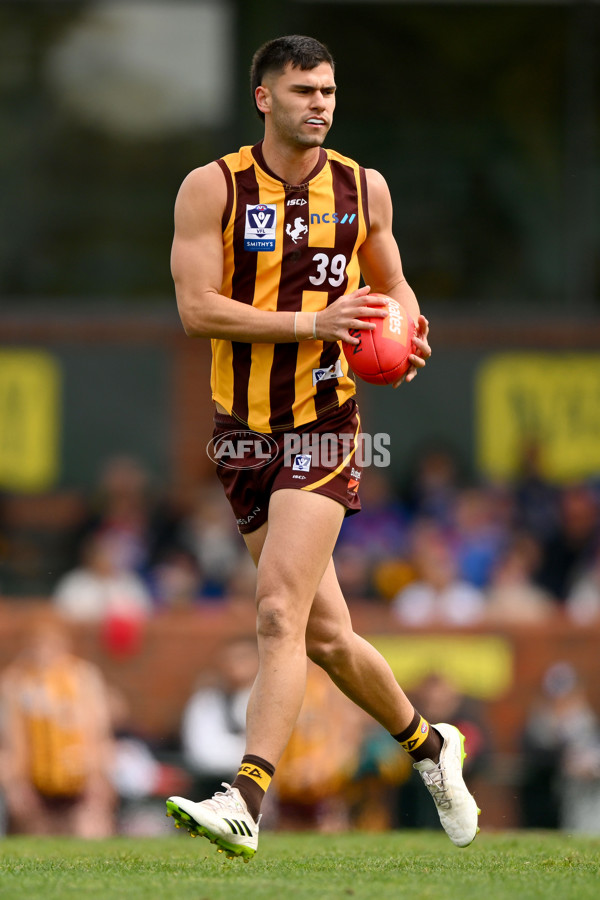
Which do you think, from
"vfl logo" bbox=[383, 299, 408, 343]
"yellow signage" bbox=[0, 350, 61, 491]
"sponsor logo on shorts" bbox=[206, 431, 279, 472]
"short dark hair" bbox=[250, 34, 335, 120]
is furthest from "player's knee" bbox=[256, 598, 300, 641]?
"yellow signage" bbox=[0, 350, 61, 491]

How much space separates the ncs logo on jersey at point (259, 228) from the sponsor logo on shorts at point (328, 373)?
473 millimetres

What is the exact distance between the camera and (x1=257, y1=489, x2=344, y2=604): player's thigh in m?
4.98

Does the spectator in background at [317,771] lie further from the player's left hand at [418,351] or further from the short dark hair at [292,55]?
the short dark hair at [292,55]

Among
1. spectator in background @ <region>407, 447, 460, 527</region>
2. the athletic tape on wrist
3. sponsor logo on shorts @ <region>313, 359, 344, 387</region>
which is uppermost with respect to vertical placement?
sponsor logo on shorts @ <region>313, 359, 344, 387</region>

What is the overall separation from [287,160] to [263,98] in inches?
9.6

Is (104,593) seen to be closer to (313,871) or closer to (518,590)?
(518,590)

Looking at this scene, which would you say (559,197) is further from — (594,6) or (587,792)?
(587,792)

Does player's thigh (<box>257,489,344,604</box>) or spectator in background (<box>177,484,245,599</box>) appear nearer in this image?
player's thigh (<box>257,489,344,604</box>)

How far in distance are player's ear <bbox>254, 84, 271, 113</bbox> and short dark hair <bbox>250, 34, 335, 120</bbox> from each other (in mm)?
30

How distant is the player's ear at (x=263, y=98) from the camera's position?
532 cm

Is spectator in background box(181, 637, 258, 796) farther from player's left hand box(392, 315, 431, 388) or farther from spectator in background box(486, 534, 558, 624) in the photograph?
player's left hand box(392, 315, 431, 388)

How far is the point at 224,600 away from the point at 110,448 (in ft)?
10.4

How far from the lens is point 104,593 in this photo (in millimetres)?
11234

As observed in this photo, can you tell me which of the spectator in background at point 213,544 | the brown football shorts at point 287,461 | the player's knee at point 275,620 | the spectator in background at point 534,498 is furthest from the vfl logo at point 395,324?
the spectator in background at point 534,498
